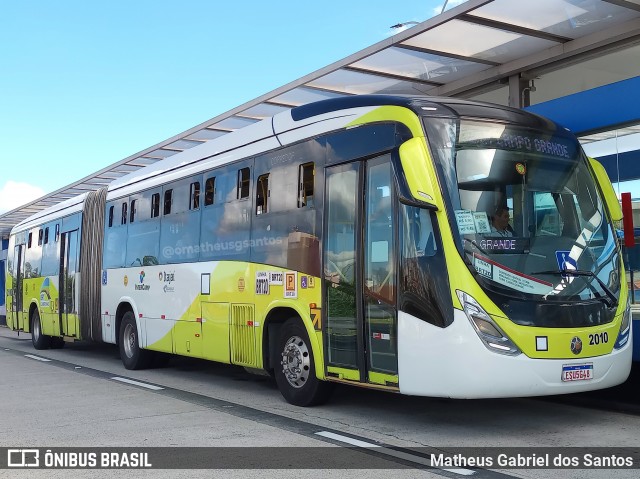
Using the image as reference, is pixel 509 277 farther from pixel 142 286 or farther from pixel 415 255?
pixel 142 286

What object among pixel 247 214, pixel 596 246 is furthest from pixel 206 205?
pixel 596 246

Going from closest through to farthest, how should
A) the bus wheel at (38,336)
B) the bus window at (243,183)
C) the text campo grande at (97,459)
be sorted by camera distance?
the text campo grande at (97,459) < the bus window at (243,183) < the bus wheel at (38,336)

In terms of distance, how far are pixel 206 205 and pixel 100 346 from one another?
9.80 m

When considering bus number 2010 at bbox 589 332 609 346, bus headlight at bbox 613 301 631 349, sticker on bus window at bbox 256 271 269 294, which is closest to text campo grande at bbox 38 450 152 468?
sticker on bus window at bbox 256 271 269 294

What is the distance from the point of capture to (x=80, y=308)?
1522 centimetres

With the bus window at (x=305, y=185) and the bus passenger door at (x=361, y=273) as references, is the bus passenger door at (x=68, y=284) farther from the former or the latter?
the bus passenger door at (x=361, y=273)

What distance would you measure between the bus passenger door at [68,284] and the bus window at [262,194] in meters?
7.61

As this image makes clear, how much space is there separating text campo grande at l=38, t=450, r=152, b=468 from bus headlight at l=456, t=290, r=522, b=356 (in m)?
2.87

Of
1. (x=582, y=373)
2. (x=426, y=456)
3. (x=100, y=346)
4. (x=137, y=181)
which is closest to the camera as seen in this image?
(x=426, y=456)

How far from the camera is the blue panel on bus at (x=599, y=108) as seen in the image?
800cm

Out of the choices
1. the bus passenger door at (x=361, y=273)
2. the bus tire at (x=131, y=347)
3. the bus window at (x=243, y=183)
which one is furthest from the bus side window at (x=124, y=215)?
the bus passenger door at (x=361, y=273)

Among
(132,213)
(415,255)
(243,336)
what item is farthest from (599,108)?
(132,213)

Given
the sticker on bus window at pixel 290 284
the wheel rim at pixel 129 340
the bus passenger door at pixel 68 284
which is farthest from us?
the bus passenger door at pixel 68 284

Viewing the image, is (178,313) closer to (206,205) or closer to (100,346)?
(206,205)
